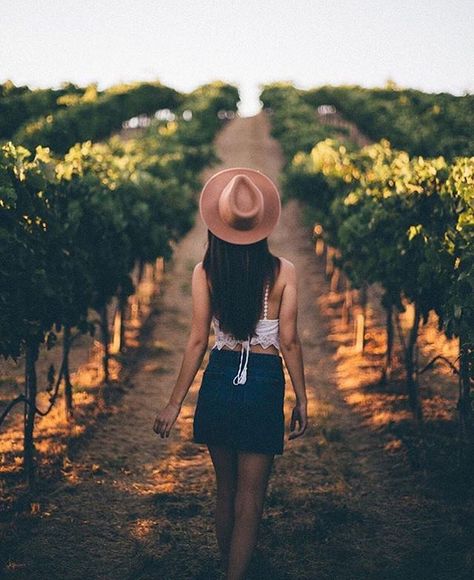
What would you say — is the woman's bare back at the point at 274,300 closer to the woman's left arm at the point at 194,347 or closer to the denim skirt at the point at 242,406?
the denim skirt at the point at 242,406

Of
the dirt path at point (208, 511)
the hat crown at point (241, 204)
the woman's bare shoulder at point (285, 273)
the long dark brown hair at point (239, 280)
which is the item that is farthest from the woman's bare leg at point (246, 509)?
the hat crown at point (241, 204)

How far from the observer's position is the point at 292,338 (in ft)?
12.5

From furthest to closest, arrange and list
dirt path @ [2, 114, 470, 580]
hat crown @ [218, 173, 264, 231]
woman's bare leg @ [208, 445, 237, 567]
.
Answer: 1. dirt path @ [2, 114, 470, 580]
2. woman's bare leg @ [208, 445, 237, 567]
3. hat crown @ [218, 173, 264, 231]

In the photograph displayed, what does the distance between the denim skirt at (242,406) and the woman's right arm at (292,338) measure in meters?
0.10

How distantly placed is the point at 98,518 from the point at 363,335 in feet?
22.0

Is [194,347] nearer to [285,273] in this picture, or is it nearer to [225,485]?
[285,273]

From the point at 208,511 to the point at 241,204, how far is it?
11.0 feet

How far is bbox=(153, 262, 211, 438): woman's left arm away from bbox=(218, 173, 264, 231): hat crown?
1.08 feet

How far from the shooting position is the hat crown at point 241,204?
367 cm

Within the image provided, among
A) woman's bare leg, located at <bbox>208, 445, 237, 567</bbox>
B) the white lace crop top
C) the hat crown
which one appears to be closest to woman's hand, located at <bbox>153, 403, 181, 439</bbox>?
woman's bare leg, located at <bbox>208, 445, 237, 567</bbox>

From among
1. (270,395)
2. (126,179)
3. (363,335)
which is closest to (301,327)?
(363,335)

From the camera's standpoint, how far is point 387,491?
646 centimetres

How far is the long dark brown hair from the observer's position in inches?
146

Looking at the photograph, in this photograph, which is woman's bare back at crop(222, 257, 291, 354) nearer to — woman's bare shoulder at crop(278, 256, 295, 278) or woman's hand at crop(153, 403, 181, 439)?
woman's bare shoulder at crop(278, 256, 295, 278)
